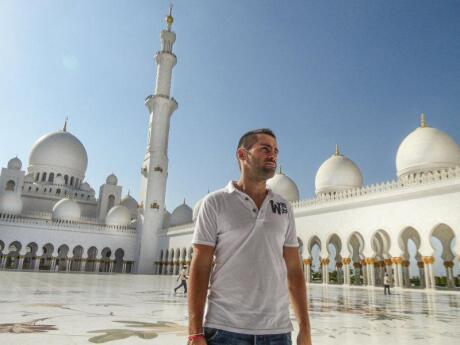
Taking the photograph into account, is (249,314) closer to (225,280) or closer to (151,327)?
(225,280)

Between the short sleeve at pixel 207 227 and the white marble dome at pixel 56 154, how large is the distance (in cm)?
3190

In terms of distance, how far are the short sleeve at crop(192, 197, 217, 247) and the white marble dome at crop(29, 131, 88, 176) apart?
31903 millimetres

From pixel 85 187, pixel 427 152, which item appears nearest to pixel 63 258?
pixel 85 187

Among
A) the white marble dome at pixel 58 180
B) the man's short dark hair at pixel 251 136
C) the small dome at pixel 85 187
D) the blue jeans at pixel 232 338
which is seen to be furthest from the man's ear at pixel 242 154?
the small dome at pixel 85 187

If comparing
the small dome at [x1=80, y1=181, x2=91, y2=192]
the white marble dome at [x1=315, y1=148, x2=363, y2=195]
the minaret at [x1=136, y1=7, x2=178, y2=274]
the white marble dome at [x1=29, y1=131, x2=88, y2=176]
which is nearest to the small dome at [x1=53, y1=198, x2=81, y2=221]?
the small dome at [x1=80, y1=181, x2=91, y2=192]

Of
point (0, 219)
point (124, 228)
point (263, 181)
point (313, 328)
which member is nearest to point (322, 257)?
point (313, 328)

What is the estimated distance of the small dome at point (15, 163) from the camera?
90.4 feet

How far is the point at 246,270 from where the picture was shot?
123 cm

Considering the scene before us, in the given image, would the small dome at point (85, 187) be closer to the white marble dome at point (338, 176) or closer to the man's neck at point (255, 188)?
the white marble dome at point (338, 176)

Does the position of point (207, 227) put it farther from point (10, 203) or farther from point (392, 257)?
point (10, 203)

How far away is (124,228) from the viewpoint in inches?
1102

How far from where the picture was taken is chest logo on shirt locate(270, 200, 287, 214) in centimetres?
136

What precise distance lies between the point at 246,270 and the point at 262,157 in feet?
1.36

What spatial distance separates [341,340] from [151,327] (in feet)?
5.06
